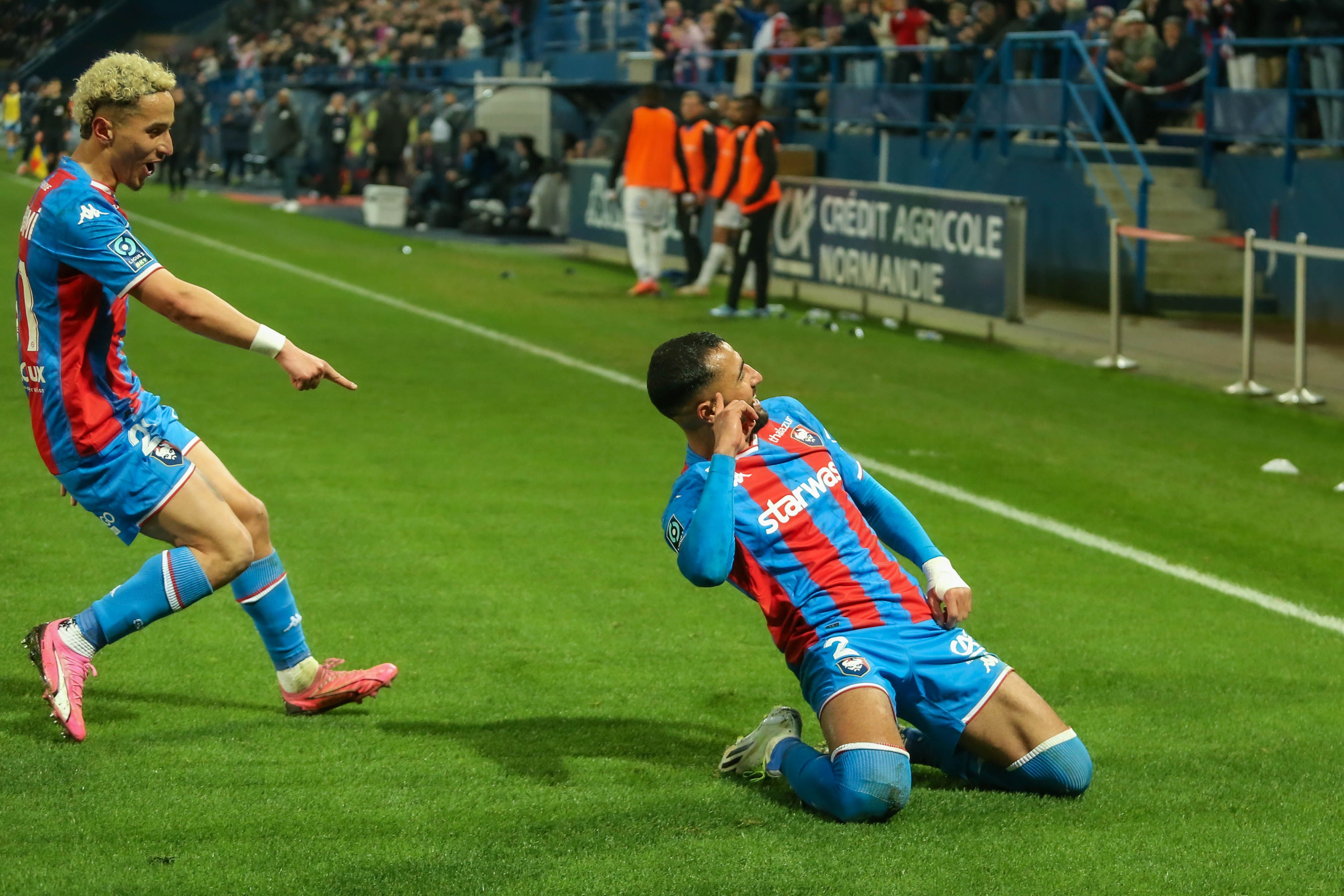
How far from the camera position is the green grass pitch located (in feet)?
12.8

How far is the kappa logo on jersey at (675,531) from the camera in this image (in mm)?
4363

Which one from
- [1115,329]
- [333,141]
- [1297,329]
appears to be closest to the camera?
[1297,329]

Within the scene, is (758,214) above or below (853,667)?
above

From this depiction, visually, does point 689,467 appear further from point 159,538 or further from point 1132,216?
point 1132,216

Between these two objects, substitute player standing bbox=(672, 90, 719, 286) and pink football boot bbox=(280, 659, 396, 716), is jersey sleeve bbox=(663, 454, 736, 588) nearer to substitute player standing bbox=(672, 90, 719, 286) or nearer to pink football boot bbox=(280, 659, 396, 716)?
pink football boot bbox=(280, 659, 396, 716)

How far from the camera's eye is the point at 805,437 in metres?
4.67

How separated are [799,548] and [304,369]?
1458 mm

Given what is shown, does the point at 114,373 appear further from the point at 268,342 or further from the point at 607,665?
the point at 607,665

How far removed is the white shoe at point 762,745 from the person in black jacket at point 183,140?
1228 inches

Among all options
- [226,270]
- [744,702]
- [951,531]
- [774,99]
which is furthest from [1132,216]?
[744,702]

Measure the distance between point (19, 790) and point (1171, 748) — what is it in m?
3.35

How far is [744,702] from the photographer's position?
543cm

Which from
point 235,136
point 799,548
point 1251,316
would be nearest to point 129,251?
point 799,548

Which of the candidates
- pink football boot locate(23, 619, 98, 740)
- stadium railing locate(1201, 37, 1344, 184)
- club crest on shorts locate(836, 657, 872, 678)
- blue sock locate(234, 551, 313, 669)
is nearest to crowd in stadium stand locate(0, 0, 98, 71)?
blue sock locate(234, 551, 313, 669)
